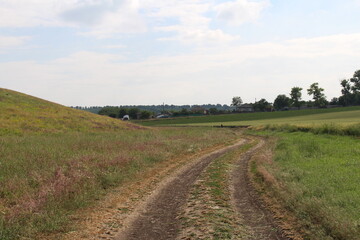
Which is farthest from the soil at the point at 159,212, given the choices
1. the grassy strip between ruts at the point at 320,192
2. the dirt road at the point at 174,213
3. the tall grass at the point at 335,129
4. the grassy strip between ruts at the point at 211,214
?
the tall grass at the point at 335,129

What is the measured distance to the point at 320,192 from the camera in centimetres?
1084

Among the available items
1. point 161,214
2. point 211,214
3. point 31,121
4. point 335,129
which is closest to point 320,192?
point 211,214

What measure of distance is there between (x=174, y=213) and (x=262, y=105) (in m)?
185

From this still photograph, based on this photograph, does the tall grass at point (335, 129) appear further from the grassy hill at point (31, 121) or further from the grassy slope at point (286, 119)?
the grassy hill at point (31, 121)

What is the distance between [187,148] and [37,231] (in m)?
19.8

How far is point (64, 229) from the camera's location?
8.35 metres

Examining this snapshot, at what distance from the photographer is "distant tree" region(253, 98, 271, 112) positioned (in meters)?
188

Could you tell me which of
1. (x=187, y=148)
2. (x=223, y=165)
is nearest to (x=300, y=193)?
(x=223, y=165)

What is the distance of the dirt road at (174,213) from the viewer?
7.94 metres

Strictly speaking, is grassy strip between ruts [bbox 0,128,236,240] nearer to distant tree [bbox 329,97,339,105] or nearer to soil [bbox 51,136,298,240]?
soil [bbox 51,136,298,240]

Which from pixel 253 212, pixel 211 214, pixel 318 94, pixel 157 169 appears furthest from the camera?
pixel 318 94

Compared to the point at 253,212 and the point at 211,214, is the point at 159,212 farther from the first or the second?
the point at 253,212

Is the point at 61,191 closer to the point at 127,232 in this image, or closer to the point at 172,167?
the point at 127,232

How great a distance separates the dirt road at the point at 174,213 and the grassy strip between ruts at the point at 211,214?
233 millimetres
